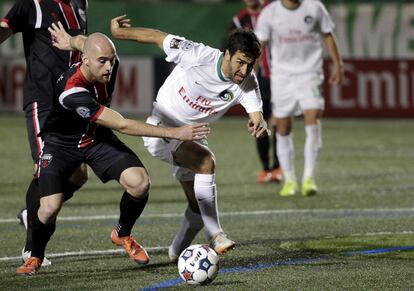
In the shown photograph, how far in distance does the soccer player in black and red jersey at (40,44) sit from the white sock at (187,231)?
4.09ft

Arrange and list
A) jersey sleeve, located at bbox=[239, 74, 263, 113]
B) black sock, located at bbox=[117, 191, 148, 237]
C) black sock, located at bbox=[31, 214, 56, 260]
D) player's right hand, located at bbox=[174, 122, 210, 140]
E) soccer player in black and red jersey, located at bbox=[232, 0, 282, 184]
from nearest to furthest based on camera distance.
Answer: player's right hand, located at bbox=[174, 122, 210, 140] < black sock, located at bbox=[31, 214, 56, 260] < black sock, located at bbox=[117, 191, 148, 237] < jersey sleeve, located at bbox=[239, 74, 263, 113] < soccer player in black and red jersey, located at bbox=[232, 0, 282, 184]

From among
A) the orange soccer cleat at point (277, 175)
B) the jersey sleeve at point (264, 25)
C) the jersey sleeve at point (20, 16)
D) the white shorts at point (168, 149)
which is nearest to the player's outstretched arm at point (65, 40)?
the jersey sleeve at point (20, 16)

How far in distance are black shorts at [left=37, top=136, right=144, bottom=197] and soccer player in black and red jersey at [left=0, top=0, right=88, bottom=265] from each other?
2.81 feet

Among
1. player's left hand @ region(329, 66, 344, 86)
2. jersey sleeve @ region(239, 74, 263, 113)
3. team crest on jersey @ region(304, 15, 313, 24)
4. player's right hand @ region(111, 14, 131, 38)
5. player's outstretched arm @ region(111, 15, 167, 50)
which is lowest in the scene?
player's left hand @ region(329, 66, 344, 86)

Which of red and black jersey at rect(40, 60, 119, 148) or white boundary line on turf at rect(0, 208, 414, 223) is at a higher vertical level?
red and black jersey at rect(40, 60, 119, 148)

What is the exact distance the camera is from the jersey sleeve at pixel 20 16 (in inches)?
357

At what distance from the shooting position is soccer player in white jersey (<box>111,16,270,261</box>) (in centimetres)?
824

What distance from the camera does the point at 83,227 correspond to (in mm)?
10398

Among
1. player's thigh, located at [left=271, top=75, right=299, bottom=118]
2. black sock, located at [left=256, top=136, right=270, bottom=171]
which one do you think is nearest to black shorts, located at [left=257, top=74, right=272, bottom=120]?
black sock, located at [left=256, top=136, right=270, bottom=171]

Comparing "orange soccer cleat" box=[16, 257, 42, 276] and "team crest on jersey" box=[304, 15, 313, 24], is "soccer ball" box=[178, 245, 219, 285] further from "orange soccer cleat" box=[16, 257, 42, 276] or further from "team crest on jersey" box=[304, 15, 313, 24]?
"team crest on jersey" box=[304, 15, 313, 24]

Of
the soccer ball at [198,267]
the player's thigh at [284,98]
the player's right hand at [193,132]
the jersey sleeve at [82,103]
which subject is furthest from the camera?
the player's thigh at [284,98]

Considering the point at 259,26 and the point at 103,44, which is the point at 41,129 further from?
the point at 259,26

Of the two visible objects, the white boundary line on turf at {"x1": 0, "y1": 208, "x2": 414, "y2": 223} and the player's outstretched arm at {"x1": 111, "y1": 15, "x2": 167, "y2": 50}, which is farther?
the white boundary line on turf at {"x1": 0, "y1": 208, "x2": 414, "y2": 223}

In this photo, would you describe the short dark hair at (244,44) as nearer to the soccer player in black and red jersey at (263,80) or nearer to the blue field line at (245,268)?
the blue field line at (245,268)
